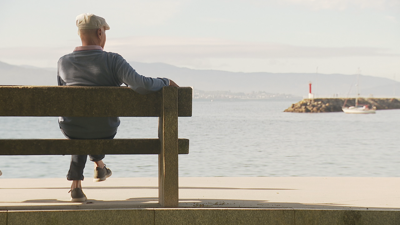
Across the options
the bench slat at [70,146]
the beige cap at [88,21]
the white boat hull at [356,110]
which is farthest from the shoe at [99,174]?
the white boat hull at [356,110]

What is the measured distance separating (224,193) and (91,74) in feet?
6.24

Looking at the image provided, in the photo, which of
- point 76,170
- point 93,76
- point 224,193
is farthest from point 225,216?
point 224,193

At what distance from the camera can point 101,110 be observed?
365cm

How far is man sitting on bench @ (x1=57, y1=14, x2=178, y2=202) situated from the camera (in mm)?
3816

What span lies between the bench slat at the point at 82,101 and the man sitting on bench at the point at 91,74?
10 centimetres

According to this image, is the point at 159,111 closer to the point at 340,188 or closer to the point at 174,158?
the point at 174,158

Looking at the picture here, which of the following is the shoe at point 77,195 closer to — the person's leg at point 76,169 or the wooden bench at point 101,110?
the person's leg at point 76,169

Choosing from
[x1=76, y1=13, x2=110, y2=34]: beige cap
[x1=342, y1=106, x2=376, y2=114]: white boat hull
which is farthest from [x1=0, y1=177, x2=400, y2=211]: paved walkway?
[x1=342, y1=106, x2=376, y2=114]: white boat hull

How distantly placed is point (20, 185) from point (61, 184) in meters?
0.45

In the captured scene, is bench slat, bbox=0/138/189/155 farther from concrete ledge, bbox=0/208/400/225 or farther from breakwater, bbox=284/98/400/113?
breakwater, bbox=284/98/400/113

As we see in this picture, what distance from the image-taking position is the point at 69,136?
390 centimetres

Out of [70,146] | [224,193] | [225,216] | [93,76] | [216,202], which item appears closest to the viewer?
[225,216]

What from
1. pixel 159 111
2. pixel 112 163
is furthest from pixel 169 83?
pixel 112 163

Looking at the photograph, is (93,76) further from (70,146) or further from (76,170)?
(76,170)
